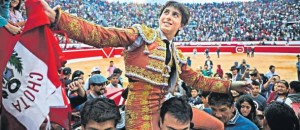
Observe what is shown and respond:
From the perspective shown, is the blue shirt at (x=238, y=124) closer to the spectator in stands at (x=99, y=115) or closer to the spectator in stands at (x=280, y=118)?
the spectator in stands at (x=280, y=118)

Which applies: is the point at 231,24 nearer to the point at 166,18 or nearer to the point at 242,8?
the point at 242,8

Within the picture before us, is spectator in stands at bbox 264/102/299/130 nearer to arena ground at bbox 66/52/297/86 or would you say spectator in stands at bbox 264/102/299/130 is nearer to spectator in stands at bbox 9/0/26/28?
spectator in stands at bbox 9/0/26/28

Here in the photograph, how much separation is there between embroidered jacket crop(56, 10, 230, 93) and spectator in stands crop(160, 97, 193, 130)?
0.21 m

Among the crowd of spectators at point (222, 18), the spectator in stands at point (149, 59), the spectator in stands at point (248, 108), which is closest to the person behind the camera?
the spectator in stands at point (149, 59)

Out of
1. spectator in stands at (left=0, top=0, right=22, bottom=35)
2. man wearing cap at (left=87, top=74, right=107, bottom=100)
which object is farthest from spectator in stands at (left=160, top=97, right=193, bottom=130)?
man wearing cap at (left=87, top=74, right=107, bottom=100)

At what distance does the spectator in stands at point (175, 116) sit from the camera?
171 centimetres

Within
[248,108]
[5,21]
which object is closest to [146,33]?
[5,21]

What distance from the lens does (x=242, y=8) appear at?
1438 inches

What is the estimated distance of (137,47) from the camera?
191cm

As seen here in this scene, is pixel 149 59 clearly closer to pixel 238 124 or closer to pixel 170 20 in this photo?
pixel 170 20

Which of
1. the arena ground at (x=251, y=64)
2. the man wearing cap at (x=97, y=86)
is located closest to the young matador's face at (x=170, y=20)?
the man wearing cap at (x=97, y=86)

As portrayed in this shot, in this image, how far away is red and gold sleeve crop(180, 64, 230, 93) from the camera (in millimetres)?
2305

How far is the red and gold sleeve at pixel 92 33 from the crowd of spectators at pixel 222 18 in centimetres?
2373

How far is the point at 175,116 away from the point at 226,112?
663 mm
